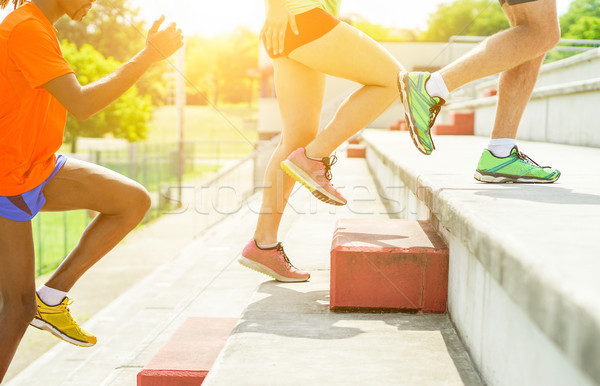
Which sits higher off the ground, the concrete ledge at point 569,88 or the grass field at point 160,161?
the concrete ledge at point 569,88

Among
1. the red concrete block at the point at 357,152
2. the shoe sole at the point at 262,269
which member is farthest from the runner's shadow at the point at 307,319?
the red concrete block at the point at 357,152

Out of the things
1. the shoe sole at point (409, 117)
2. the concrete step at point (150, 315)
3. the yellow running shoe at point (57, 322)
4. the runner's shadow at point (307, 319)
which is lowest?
the concrete step at point (150, 315)

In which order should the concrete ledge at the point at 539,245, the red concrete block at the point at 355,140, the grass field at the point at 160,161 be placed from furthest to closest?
1. the grass field at the point at 160,161
2. the red concrete block at the point at 355,140
3. the concrete ledge at the point at 539,245

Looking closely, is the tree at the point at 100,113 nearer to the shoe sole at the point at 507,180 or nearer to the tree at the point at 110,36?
the tree at the point at 110,36

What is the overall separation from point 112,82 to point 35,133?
296 millimetres

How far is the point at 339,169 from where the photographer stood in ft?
27.9

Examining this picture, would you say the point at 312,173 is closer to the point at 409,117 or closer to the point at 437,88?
the point at 409,117

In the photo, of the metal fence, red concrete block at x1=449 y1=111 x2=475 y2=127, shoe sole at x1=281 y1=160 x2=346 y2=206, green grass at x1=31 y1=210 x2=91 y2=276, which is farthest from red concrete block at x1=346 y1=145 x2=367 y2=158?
green grass at x1=31 y1=210 x2=91 y2=276

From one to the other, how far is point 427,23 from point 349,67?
64030 millimetres

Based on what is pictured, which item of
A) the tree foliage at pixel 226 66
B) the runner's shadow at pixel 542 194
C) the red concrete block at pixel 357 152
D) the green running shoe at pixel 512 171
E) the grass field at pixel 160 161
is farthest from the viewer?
the tree foliage at pixel 226 66

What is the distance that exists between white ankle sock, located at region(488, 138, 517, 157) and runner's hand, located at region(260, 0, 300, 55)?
3.00 feet

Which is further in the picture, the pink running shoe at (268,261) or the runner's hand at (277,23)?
the pink running shoe at (268,261)

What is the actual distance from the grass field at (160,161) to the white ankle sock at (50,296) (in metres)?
1.63

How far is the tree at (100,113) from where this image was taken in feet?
120
